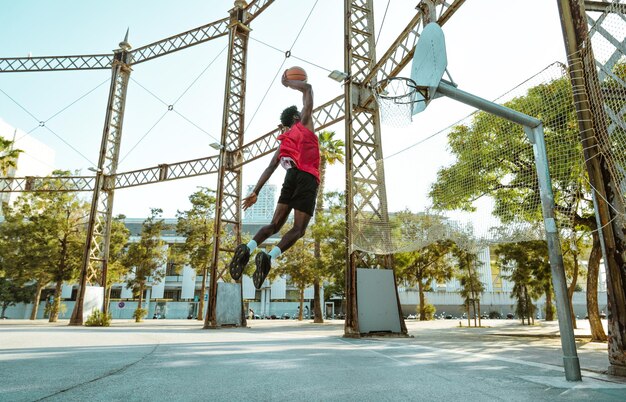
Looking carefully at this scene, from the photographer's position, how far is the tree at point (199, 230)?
32188 mm

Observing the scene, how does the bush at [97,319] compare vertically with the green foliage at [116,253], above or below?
below

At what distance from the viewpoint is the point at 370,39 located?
545 inches

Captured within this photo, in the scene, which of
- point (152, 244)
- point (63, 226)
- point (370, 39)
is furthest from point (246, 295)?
point (370, 39)

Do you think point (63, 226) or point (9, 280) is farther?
point (9, 280)

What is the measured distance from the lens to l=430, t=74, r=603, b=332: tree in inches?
380

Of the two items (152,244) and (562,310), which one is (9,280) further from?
(562,310)

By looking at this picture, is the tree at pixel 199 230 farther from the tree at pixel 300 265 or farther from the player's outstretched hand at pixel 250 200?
the player's outstretched hand at pixel 250 200

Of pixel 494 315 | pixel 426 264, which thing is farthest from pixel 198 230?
pixel 494 315

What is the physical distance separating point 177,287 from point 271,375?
A: 2318 inches

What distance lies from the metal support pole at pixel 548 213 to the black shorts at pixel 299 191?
2.40 m

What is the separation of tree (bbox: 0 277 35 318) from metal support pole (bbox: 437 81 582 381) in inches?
1908

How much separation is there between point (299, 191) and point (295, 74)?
1322mm

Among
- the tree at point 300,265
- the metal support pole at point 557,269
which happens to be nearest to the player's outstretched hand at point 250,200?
the metal support pole at point 557,269

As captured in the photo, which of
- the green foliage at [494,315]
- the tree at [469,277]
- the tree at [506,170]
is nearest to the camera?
the tree at [506,170]
